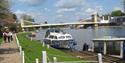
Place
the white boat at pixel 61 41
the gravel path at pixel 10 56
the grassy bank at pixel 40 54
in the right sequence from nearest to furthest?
the gravel path at pixel 10 56 → the grassy bank at pixel 40 54 → the white boat at pixel 61 41

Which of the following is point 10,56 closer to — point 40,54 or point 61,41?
point 40,54

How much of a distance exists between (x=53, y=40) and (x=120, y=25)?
11465cm

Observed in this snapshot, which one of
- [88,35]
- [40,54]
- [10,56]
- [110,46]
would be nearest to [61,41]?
[110,46]

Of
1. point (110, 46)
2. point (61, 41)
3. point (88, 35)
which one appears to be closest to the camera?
point (110, 46)

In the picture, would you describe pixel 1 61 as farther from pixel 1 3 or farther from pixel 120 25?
pixel 120 25

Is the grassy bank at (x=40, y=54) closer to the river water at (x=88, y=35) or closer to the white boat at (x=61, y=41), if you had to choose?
the white boat at (x=61, y=41)

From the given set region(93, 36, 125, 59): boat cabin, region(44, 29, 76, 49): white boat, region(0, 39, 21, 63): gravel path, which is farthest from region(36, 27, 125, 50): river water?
region(0, 39, 21, 63): gravel path

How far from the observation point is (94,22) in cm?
19075

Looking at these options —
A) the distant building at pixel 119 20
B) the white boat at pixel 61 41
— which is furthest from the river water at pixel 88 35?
the distant building at pixel 119 20

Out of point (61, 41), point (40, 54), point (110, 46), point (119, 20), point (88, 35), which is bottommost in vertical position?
point (88, 35)

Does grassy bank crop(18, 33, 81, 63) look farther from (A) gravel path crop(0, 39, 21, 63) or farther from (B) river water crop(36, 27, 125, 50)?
(B) river water crop(36, 27, 125, 50)

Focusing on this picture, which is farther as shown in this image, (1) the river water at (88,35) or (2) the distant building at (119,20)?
(2) the distant building at (119,20)

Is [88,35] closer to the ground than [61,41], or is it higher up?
closer to the ground

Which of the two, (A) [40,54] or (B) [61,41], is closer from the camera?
(A) [40,54]
